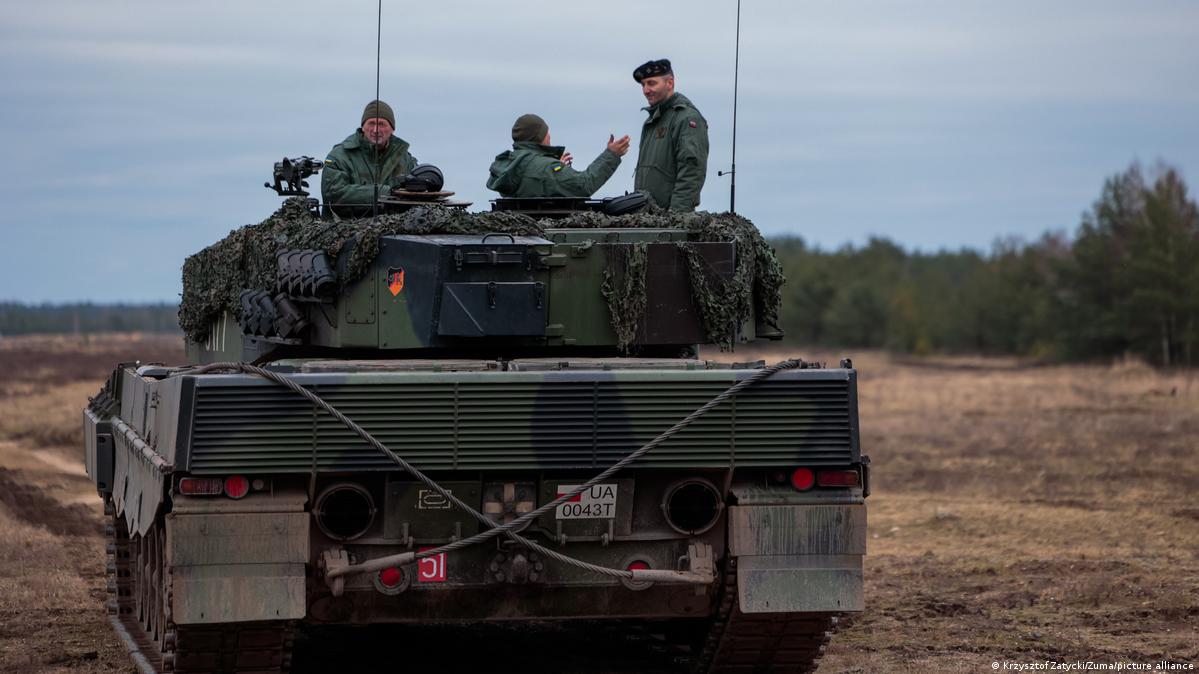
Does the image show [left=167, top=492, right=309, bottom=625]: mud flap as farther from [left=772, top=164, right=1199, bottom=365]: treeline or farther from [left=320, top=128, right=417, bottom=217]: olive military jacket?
[left=772, top=164, right=1199, bottom=365]: treeline

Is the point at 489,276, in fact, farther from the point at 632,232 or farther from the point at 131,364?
the point at 131,364

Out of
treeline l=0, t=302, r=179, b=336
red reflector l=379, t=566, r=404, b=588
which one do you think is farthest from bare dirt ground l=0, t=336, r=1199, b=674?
treeline l=0, t=302, r=179, b=336

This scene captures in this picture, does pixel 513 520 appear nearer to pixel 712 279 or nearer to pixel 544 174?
pixel 712 279

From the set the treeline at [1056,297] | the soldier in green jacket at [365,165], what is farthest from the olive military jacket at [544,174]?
the treeline at [1056,297]

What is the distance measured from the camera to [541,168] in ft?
35.1

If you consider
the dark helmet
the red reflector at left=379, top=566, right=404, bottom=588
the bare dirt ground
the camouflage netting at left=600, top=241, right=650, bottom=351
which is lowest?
the bare dirt ground

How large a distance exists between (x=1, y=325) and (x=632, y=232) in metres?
75.1

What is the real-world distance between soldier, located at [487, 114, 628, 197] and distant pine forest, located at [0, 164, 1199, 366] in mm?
28490

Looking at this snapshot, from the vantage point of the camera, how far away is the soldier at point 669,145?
1090cm

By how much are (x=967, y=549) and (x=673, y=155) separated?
15.8 feet

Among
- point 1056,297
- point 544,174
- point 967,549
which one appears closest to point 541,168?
point 544,174

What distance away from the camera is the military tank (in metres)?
7.76

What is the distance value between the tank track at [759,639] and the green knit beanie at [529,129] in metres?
3.43

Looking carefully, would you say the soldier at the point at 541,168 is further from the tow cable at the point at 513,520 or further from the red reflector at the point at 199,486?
the red reflector at the point at 199,486
